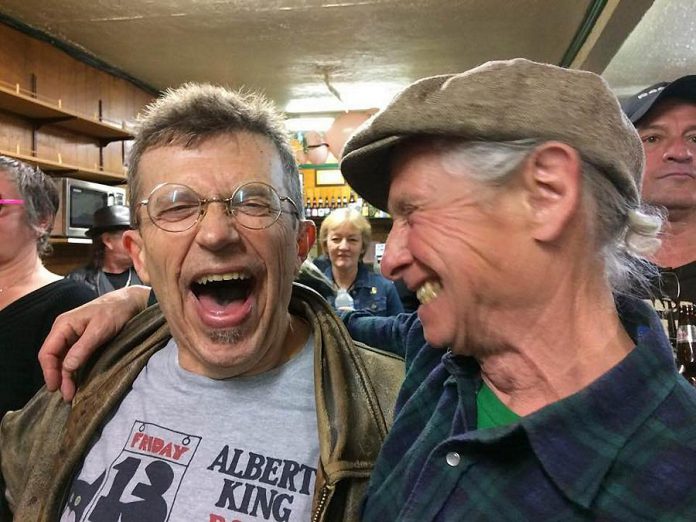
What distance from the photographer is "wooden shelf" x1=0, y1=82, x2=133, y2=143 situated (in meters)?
3.93

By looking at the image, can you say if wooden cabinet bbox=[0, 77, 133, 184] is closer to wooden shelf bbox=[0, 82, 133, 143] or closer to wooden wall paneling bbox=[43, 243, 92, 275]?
wooden shelf bbox=[0, 82, 133, 143]

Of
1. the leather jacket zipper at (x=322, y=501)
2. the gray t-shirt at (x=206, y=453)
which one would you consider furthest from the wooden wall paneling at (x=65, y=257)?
the leather jacket zipper at (x=322, y=501)

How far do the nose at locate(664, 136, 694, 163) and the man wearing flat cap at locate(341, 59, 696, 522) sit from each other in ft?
3.11

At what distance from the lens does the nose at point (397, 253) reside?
3.06ft

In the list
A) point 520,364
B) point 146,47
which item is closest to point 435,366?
point 520,364

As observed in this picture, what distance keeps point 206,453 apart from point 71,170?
4.16m

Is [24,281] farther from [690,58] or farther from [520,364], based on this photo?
[690,58]

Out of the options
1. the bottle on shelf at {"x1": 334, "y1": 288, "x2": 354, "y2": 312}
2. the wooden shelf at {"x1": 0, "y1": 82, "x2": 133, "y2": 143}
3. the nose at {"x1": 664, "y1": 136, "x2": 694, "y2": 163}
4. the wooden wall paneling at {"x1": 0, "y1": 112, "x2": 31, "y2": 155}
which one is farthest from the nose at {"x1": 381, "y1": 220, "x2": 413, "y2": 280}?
the wooden wall paneling at {"x1": 0, "y1": 112, "x2": 31, "y2": 155}

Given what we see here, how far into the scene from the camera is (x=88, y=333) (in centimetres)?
140

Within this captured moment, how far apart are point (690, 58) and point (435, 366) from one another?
3293 mm

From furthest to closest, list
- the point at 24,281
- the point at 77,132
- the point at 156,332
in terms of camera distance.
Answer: the point at 77,132 < the point at 24,281 < the point at 156,332

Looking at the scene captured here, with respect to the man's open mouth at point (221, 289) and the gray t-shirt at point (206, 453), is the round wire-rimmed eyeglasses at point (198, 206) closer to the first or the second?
the man's open mouth at point (221, 289)

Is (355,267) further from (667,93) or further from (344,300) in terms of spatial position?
(667,93)

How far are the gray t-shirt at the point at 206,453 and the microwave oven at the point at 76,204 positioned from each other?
352cm
